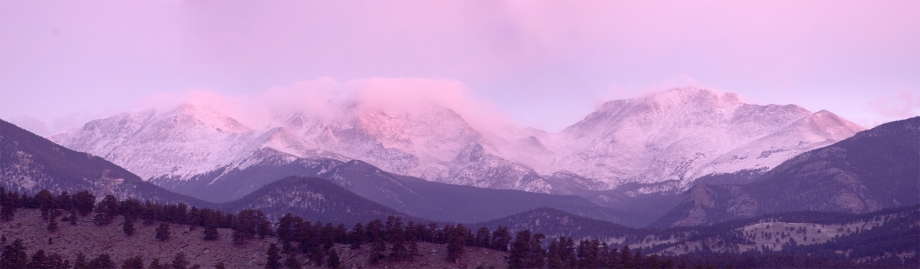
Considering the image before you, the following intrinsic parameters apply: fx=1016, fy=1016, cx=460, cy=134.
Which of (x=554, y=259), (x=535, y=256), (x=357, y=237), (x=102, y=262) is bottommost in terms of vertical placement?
(x=554, y=259)

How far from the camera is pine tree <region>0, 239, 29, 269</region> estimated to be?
16862 centimetres

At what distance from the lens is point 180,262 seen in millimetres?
177125

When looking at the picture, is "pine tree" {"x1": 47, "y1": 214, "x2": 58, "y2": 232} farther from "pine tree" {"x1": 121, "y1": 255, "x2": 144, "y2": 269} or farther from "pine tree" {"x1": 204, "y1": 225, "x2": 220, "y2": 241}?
"pine tree" {"x1": 204, "y1": 225, "x2": 220, "y2": 241}

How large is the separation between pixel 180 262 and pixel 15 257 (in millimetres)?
26964

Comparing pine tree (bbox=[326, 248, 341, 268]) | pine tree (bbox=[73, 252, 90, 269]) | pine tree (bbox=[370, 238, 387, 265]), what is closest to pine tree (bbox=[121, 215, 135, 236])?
pine tree (bbox=[73, 252, 90, 269])

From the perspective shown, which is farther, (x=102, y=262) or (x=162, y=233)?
(x=162, y=233)

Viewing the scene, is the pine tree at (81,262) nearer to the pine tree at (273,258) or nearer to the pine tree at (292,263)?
the pine tree at (273,258)

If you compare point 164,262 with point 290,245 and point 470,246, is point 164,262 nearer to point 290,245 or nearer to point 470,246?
point 290,245

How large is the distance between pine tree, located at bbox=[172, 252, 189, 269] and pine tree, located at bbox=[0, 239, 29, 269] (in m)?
24.0

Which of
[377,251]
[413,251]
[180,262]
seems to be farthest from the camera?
[413,251]

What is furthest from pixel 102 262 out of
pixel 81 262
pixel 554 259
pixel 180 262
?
pixel 554 259

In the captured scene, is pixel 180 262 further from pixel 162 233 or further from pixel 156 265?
pixel 162 233

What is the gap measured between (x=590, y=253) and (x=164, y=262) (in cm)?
8018

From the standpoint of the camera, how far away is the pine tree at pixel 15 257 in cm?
16862
